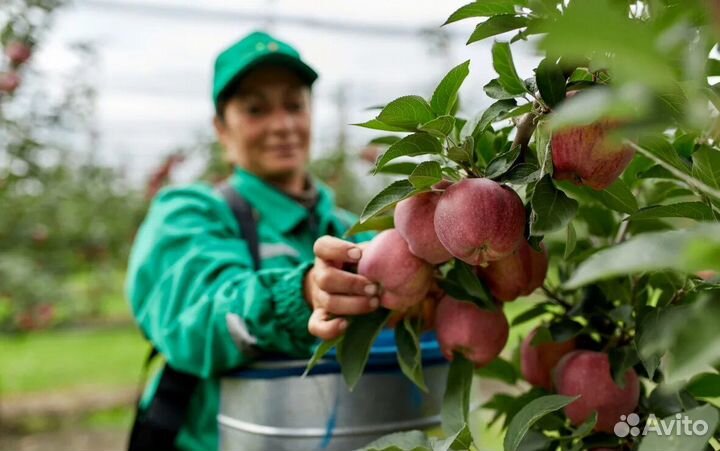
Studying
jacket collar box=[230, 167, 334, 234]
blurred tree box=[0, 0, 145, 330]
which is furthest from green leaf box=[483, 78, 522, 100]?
blurred tree box=[0, 0, 145, 330]

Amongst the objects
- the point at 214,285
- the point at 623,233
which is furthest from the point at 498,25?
the point at 214,285

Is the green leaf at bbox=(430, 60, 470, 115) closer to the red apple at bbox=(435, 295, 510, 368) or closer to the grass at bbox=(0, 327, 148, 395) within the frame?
the red apple at bbox=(435, 295, 510, 368)

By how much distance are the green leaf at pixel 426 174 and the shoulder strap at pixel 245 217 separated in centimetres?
59

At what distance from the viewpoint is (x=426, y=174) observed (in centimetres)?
48

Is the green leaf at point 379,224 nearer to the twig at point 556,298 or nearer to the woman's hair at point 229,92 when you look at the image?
the twig at point 556,298

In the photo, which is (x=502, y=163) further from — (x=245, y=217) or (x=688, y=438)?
(x=245, y=217)

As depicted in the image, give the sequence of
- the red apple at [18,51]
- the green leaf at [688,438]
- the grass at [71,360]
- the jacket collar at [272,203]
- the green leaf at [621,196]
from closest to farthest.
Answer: the green leaf at [688,438]
the green leaf at [621,196]
the jacket collar at [272,203]
the red apple at [18,51]
the grass at [71,360]

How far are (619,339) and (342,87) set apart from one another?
18.5 ft

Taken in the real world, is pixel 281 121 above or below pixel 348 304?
above

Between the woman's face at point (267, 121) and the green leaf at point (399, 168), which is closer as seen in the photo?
the green leaf at point (399, 168)

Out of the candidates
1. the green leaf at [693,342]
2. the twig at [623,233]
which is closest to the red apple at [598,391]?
the twig at [623,233]

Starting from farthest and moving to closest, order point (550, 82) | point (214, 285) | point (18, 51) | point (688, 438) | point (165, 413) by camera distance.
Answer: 1. point (18, 51)
2. point (165, 413)
3. point (214, 285)
4. point (550, 82)
5. point (688, 438)

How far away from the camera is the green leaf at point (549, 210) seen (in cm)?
44

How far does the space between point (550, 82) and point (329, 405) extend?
0.47 m
